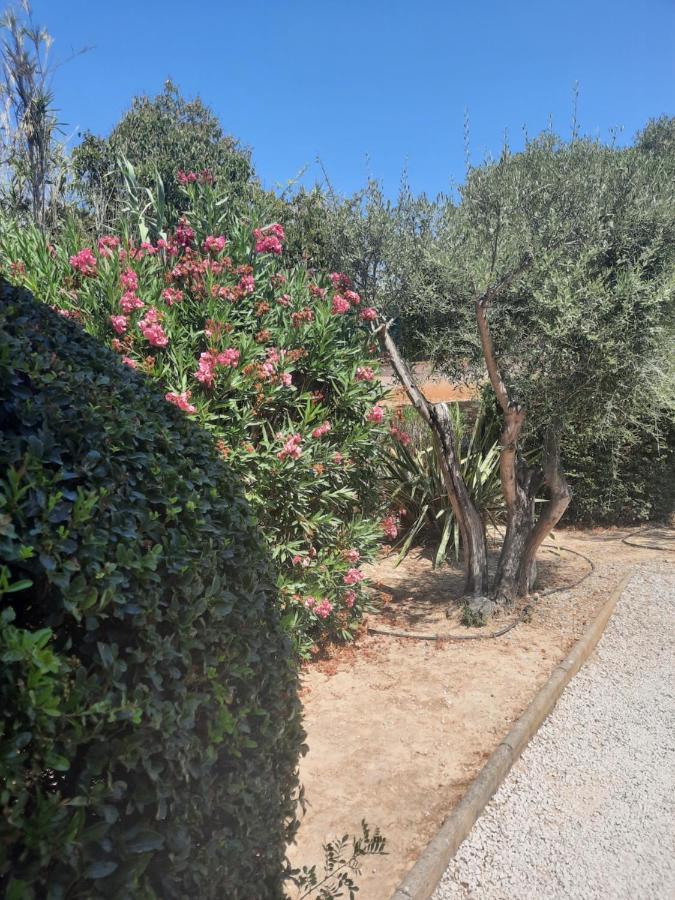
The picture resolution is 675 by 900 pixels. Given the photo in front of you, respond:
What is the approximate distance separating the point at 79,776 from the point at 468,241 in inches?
221

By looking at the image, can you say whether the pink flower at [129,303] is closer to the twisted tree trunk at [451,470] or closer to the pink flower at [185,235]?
the pink flower at [185,235]

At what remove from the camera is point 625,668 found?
5.44 metres

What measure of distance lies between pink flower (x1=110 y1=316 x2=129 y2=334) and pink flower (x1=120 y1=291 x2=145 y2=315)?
6 cm

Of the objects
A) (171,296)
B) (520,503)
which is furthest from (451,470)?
(171,296)

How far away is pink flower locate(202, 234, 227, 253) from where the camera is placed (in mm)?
4984

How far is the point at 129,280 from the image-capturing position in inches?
179

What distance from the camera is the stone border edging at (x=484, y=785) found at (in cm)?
A: 298

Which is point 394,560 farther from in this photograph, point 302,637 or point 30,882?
point 30,882

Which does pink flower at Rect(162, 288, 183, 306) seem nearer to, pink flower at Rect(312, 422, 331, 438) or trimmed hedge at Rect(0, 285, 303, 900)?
pink flower at Rect(312, 422, 331, 438)

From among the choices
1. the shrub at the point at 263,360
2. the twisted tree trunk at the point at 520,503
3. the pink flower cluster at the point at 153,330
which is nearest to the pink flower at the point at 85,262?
Result: the shrub at the point at 263,360

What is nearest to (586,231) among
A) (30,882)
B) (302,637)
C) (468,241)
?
(468,241)

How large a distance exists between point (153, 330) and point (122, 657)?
3.24 m

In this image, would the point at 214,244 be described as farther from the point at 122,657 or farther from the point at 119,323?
the point at 122,657

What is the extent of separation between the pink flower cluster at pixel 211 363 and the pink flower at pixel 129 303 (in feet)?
1.68
